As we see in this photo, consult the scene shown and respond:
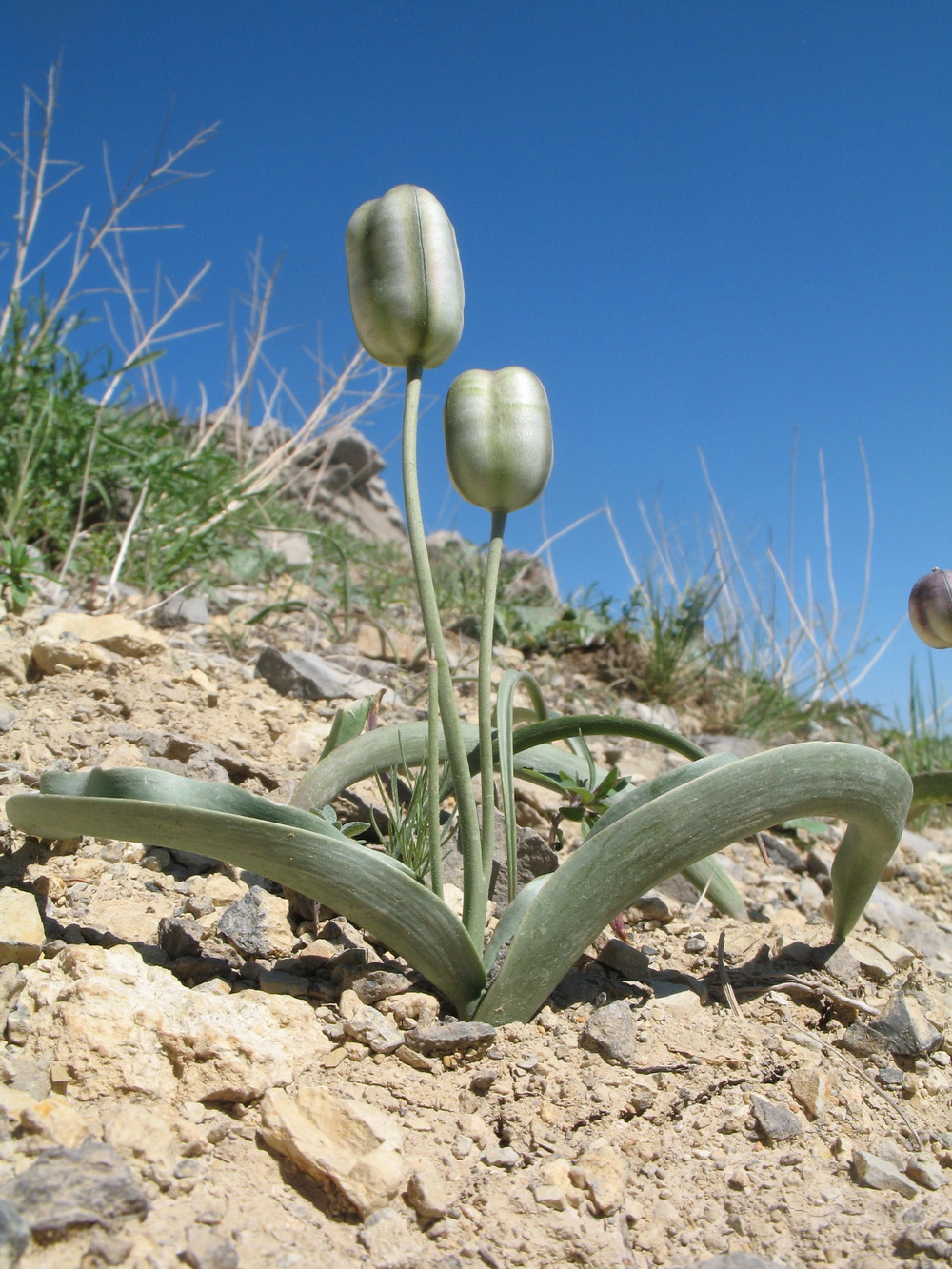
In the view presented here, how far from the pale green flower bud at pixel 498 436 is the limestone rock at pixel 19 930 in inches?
31.6

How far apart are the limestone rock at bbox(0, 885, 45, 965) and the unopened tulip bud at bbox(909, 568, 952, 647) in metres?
1.39

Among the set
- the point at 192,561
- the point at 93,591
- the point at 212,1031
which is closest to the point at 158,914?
the point at 212,1031

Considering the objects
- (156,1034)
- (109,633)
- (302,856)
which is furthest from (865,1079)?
(109,633)

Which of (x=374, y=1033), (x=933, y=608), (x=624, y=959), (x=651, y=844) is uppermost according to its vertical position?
(x=933, y=608)

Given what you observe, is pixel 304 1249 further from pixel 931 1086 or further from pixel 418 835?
pixel 931 1086

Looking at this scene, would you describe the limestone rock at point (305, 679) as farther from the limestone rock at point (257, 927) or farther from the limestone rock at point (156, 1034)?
the limestone rock at point (156, 1034)

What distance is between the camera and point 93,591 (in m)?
3.00

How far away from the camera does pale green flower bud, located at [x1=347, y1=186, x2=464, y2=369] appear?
1195 mm

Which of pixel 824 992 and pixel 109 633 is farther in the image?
pixel 109 633

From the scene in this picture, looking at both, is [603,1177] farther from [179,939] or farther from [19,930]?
[19,930]

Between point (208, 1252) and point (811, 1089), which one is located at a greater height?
point (811, 1089)

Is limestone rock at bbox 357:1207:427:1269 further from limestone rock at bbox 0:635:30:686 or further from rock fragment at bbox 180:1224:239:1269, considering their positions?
limestone rock at bbox 0:635:30:686

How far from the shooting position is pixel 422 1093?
107cm

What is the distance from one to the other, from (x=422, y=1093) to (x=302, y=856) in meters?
0.31
